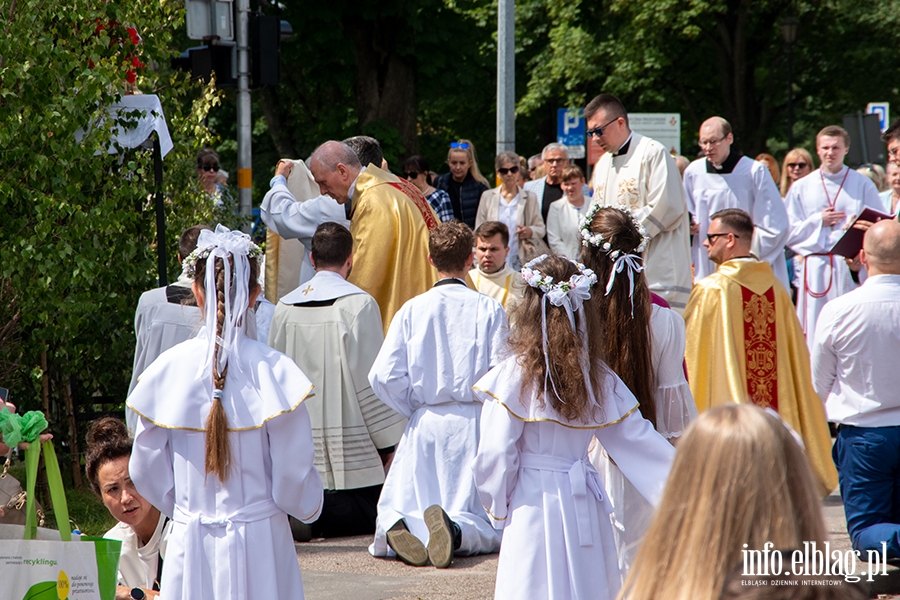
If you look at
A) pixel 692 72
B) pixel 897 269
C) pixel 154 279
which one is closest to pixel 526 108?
pixel 692 72

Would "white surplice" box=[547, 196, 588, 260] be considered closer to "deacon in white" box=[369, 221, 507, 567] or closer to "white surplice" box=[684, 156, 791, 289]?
"white surplice" box=[684, 156, 791, 289]

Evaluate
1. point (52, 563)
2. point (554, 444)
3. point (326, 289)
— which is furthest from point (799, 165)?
point (52, 563)

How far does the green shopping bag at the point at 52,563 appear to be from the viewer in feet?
11.4

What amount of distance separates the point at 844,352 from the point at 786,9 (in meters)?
23.9

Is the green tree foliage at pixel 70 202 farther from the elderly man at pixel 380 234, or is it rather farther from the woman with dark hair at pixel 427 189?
the woman with dark hair at pixel 427 189

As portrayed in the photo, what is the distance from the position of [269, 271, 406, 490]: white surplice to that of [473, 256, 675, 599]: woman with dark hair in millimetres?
2903

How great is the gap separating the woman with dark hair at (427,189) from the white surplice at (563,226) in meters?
1.02

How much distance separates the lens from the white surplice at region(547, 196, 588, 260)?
11.7 m

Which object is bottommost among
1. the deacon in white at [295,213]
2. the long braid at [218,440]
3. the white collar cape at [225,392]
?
the long braid at [218,440]

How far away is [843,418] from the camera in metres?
5.96

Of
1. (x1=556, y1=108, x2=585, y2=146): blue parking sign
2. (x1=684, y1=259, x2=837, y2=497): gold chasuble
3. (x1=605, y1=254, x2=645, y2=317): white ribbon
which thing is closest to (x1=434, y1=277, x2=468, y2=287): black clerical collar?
(x1=684, y1=259, x2=837, y2=497): gold chasuble

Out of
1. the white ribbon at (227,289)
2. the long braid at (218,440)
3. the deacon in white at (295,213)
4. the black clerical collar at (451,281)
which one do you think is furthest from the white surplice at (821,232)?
the long braid at (218,440)

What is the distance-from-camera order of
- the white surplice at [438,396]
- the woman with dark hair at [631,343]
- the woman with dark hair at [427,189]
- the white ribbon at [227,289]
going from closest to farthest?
the white ribbon at [227,289]
the woman with dark hair at [631,343]
the white surplice at [438,396]
the woman with dark hair at [427,189]

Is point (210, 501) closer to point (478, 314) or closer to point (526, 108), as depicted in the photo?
point (478, 314)
